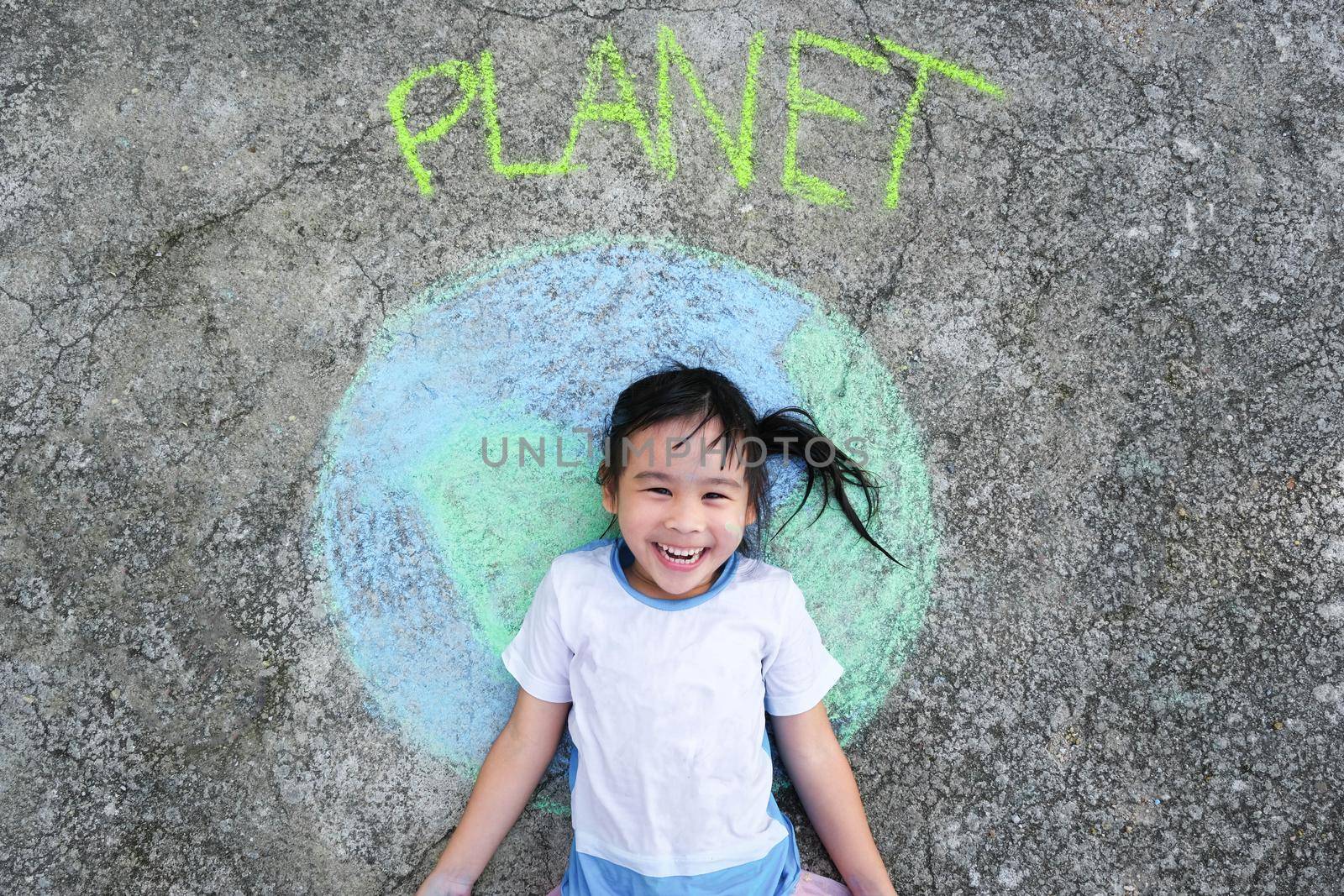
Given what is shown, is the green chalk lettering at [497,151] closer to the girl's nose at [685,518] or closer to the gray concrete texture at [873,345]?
the gray concrete texture at [873,345]

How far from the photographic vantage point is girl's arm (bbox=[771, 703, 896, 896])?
202 cm

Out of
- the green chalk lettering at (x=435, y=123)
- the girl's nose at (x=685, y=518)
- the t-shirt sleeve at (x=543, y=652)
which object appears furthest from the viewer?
the green chalk lettering at (x=435, y=123)

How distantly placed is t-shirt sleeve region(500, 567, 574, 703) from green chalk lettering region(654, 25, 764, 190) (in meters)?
1.16

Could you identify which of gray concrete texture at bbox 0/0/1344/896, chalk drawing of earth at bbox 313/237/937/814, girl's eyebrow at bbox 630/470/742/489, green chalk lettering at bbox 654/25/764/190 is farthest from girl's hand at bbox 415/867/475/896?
green chalk lettering at bbox 654/25/764/190

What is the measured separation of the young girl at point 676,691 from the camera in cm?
182

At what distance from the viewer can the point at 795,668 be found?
6.44ft

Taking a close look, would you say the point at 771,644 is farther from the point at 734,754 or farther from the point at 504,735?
the point at 504,735

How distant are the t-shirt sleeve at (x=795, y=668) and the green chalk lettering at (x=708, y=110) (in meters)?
1.14

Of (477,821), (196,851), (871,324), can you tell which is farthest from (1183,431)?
(196,851)

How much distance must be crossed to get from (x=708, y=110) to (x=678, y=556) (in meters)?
1.25

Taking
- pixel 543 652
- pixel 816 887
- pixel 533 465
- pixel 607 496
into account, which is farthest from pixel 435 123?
pixel 816 887

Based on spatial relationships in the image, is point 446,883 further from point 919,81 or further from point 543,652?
point 919,81

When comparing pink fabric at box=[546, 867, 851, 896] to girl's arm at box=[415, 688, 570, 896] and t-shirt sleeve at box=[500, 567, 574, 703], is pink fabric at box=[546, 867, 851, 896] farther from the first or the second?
t-shirt sleeve at box=[500, 567, 574, 703]

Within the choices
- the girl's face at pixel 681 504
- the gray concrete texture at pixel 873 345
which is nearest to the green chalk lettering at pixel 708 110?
the gray concrete texture at pixel 873 345
